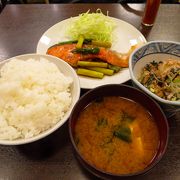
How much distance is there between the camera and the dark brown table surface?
111 cm

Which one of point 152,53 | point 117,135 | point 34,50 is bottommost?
point 34,50

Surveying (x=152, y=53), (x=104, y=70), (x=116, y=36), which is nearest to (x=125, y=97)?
(x=152, y=53)

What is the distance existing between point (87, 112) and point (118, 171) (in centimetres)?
33

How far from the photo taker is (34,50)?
184 cm

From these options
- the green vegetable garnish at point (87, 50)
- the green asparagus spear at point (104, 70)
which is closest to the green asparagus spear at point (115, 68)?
the green asparagus spear at point (104, 70)

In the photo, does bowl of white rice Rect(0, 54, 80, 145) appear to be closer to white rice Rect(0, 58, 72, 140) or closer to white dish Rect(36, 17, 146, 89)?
white rice Rect(0, 58, 72, 140)

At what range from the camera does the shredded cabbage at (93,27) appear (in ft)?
6.30

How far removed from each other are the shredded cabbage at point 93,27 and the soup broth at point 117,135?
916mm

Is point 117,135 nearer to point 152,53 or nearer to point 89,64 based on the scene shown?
point 152,53

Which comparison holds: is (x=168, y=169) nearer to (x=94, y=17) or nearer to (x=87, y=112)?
(x=87, y=112)

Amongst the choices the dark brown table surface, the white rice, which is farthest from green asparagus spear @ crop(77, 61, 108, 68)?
the dark brown table surface

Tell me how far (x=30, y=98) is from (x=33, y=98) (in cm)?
2

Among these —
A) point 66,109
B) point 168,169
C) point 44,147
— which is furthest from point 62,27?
point 168,169

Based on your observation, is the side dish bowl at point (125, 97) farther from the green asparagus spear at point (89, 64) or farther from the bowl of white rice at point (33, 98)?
the green asparagus spear at point (89, 64)
